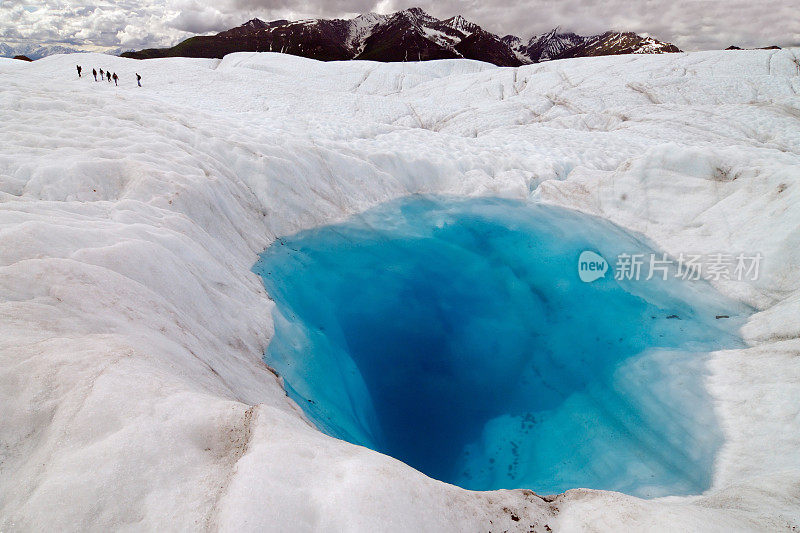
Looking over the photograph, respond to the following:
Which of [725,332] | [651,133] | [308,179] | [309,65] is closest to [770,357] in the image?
[725,332]

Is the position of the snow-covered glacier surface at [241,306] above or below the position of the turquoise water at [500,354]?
above

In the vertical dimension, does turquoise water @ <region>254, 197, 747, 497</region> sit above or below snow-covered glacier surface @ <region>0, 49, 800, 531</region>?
below

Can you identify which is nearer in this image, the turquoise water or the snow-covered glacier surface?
the snow-covered glacier surface

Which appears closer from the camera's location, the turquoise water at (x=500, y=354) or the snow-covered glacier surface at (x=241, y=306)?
the snow-covered glacier surface at (x=241, y=306)
